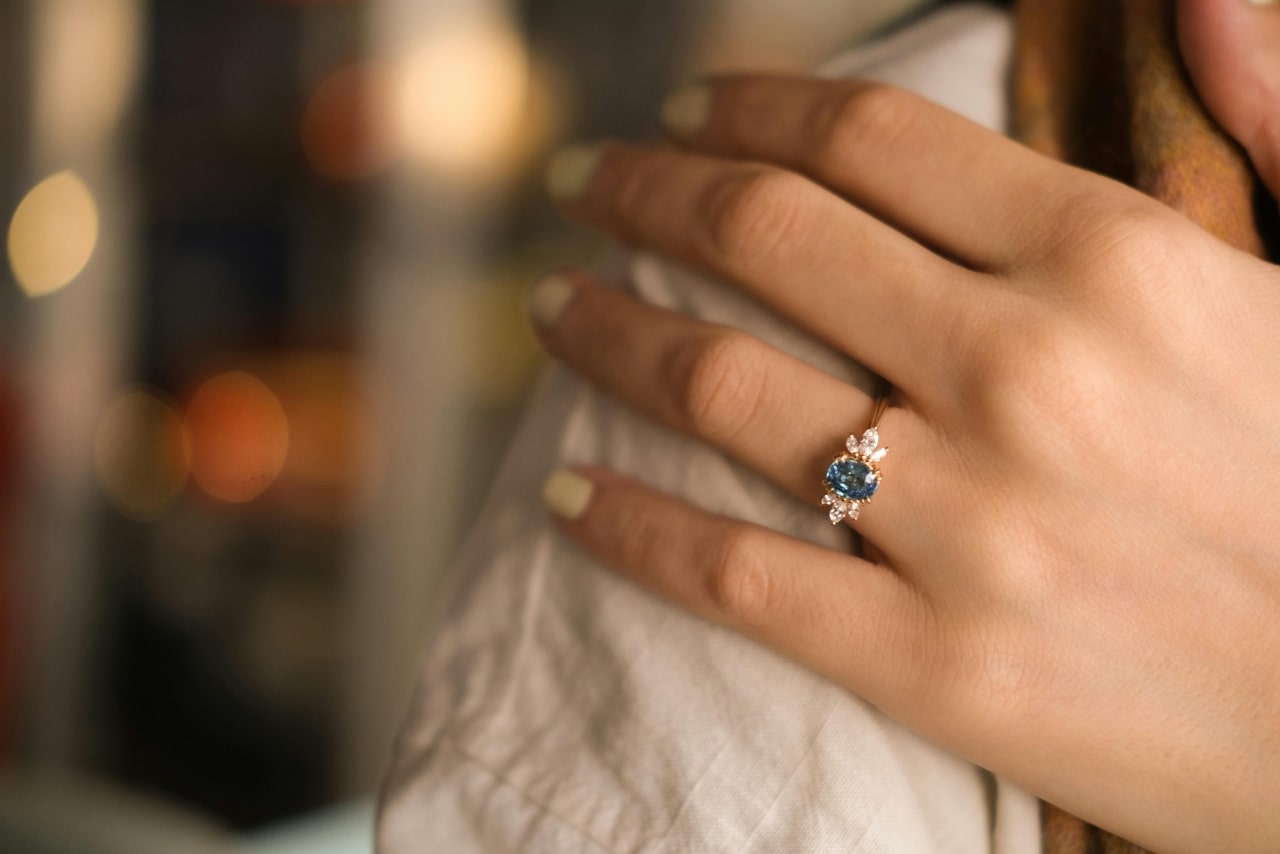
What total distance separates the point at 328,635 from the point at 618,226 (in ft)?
7.84

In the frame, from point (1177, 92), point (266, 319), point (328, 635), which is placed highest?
point (1177, 92)

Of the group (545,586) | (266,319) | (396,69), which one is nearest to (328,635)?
(266,319)

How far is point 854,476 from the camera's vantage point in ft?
1.42

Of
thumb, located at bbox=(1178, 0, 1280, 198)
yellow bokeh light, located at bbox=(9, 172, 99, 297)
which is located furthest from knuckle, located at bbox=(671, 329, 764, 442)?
yellow bokeh light, located at bbox=(9, 172, 99, 297)

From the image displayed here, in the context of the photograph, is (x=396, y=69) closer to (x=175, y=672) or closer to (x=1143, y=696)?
(x=175, y=672)

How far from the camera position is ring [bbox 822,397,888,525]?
0.43 metres

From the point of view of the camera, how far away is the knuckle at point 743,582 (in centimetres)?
44

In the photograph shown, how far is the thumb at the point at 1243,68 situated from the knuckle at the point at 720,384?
0.75 feet

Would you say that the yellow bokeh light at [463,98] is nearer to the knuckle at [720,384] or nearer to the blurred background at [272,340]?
the blurred background at [272,340]

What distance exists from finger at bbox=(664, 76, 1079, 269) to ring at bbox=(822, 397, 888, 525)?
9 cm

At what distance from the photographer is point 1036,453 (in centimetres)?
41

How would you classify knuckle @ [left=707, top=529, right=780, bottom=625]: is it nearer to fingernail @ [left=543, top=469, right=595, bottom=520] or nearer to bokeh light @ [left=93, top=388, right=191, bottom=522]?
fingernail @ [left=543, top=469, right=595, bottom=520]

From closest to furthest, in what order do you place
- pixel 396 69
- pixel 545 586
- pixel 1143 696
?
pixel 1143 696 < pixel 545 586 < pixel 396 69

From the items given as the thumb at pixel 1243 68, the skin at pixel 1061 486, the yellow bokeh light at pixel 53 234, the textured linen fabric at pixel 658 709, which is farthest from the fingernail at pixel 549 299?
the yellow bokeh light at pixel 53 234
